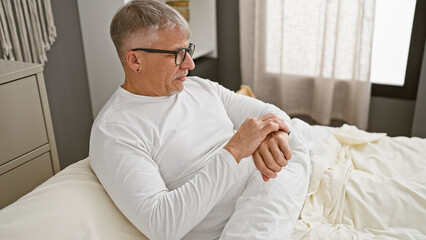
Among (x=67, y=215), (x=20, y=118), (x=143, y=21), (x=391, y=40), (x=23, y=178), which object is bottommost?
(x=23, y=178)

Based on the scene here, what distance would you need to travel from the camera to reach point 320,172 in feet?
4.24

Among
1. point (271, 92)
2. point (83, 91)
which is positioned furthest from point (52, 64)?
point (271, 92)

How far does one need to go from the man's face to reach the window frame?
1578 mm

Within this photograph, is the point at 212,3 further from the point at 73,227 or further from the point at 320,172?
the point at 73,227

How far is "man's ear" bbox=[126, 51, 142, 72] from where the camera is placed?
3.92ft

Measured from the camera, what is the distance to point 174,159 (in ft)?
3.82

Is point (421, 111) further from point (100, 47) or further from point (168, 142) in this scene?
point (100, 47)

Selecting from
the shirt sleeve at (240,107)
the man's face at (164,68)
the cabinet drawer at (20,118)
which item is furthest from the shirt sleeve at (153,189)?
the cabinet drawer at (20,118)

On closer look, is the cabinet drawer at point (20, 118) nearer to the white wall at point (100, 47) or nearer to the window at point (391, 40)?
the white wall at point (100, 47)

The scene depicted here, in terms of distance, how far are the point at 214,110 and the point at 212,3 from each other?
57.0 inches

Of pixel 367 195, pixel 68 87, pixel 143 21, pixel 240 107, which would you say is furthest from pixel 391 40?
pixel 68 87

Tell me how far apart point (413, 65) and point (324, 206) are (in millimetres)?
1473

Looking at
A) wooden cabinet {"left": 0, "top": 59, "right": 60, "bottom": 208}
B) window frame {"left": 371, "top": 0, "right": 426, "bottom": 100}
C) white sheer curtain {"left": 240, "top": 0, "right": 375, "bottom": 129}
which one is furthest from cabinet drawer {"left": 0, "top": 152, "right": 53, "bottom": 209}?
window frame {"left": 371, "top": 0, "right": 426, "bottom": 100}

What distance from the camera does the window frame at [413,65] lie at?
7.25ft
